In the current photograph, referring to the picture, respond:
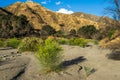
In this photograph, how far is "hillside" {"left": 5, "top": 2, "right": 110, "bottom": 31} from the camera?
420 feet

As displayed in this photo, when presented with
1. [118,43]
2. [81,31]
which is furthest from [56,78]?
[81,31]

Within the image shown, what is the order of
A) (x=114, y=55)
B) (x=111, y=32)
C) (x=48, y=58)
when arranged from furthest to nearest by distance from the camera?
1. (x=114, y=55)
2. (x=111, y=32)
3. (x=48, y=58)

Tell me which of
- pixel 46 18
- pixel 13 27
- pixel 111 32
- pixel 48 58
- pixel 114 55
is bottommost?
pixel 114 55

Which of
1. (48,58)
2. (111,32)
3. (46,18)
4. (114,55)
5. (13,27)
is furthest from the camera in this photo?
(46,18)

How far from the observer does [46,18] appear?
135m

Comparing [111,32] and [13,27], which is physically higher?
[13,27]

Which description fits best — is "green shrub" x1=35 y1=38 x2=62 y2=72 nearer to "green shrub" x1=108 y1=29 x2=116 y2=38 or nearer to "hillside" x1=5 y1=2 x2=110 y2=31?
"green shrub" x1=108 y1=29 x2=116 y2=38

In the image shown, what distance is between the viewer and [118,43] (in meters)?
16.8

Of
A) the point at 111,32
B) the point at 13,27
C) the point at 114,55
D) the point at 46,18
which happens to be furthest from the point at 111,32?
the point at 46,18

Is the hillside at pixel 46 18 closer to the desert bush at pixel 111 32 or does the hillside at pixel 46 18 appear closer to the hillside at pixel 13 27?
the hillside at pixel 13 27

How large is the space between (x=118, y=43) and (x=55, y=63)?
4.90 meters

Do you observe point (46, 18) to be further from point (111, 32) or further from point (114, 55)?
point (111, 32)

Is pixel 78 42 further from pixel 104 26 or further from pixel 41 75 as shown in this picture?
pixel 41 75

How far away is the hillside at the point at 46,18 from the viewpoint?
128 meters
